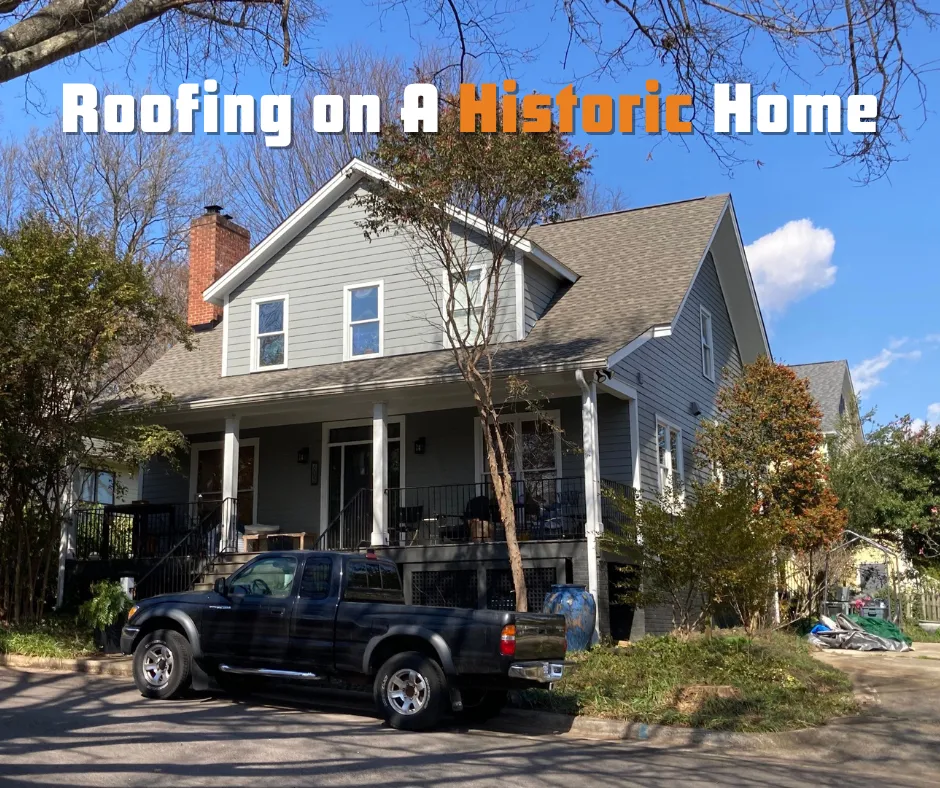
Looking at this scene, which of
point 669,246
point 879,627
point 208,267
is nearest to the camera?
point 879,627

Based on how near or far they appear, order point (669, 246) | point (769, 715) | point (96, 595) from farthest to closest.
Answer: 1. point (669, 246)
2. point (96, 595)
3. point (769, 715)

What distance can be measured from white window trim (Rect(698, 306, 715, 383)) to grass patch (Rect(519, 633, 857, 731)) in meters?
9.29

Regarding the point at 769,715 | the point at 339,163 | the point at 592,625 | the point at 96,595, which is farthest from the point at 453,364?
the point at 339,163

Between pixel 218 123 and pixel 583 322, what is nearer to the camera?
pixel 218 123

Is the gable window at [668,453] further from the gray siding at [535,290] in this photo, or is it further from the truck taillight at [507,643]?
the truck taillight at [507,643]

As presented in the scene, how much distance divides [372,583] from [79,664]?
4.82 meters

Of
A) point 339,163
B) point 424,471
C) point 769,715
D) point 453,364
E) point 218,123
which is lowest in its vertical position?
point 769,715

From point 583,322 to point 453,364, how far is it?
2360 mm

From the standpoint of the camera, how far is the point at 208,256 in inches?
867

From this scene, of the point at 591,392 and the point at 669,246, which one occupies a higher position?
the point at 669,246

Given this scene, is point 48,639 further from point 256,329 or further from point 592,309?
point 592,309

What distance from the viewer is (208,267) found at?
22.0 meters

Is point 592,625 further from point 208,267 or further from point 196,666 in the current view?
point 208,267

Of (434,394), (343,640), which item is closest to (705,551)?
(343,640)
